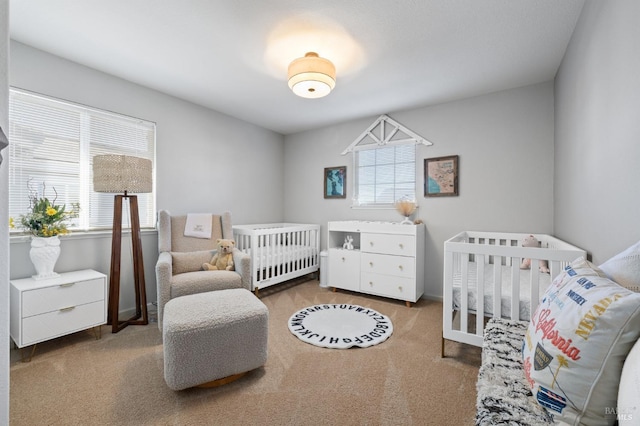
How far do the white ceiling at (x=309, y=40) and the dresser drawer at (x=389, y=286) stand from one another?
2.08 meters

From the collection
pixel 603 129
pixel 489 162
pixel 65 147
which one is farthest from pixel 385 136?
pixel 65 147

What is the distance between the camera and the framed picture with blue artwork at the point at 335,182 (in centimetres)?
403

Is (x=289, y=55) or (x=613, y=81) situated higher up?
(x=289, y=55)

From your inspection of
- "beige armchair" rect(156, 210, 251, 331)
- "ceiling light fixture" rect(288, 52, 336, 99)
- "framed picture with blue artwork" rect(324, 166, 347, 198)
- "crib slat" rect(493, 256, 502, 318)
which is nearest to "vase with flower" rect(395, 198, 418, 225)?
"framed picture with blue artwork" rect(324, 166, 347, 198)

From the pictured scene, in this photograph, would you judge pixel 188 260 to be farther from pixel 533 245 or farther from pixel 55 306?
pixel 533 245

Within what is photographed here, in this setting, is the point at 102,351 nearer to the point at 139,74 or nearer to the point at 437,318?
the point at 139,74

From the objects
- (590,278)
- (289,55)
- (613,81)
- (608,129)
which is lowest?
(590,278)

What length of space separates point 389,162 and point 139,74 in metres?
2.94

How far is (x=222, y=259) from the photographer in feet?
9.23

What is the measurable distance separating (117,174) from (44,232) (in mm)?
655

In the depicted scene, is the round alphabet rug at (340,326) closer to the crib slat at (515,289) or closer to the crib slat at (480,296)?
the crib slat at (480,296)

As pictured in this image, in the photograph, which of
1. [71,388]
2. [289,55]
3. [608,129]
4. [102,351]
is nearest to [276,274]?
[102,351]

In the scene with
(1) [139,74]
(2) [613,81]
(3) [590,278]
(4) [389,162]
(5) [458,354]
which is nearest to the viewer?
(3) [590,278]

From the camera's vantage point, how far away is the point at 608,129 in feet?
4.58
